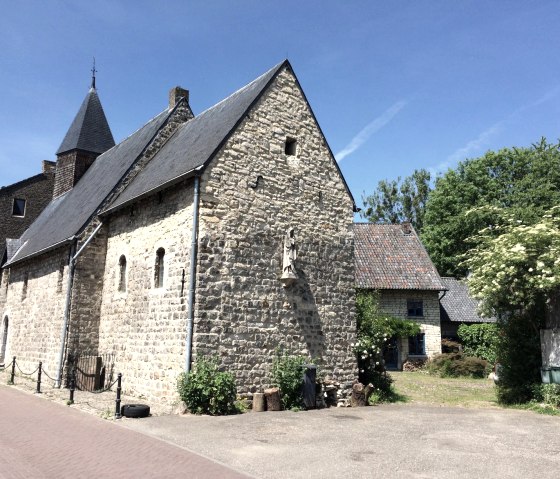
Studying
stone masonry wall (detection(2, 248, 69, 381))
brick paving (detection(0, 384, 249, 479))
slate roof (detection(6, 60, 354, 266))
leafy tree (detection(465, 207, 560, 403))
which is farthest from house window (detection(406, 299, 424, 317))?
brick paving (detection(0, 384, 249, 479))

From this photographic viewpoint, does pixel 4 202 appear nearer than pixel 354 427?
No

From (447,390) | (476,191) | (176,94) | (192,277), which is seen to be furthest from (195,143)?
(476,191)

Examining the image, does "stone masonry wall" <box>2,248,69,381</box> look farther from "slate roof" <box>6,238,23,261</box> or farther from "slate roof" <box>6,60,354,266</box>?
"slate roof" <box>6,238,23,261</box>

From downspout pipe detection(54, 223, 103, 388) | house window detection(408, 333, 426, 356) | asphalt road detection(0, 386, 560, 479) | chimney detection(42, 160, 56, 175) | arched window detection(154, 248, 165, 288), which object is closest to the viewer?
asphalt road detection(0, 386, 560, 479)

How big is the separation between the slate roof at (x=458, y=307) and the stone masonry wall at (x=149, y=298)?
19128 mm

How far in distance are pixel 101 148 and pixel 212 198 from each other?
52.0 ft

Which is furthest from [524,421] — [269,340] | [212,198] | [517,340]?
[212,198]

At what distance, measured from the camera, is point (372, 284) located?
2683cm

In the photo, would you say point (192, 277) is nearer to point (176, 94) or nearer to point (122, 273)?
point (122, 273)

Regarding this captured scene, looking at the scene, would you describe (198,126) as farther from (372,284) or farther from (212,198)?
(372,284)

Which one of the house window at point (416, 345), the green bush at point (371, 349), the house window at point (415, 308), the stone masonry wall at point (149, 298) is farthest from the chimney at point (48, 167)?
the house window at point (416, 345)

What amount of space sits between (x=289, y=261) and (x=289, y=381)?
3034 mm

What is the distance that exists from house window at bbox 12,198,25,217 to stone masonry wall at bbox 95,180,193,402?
15852 mm

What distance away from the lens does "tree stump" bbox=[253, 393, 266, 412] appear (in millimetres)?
11982
